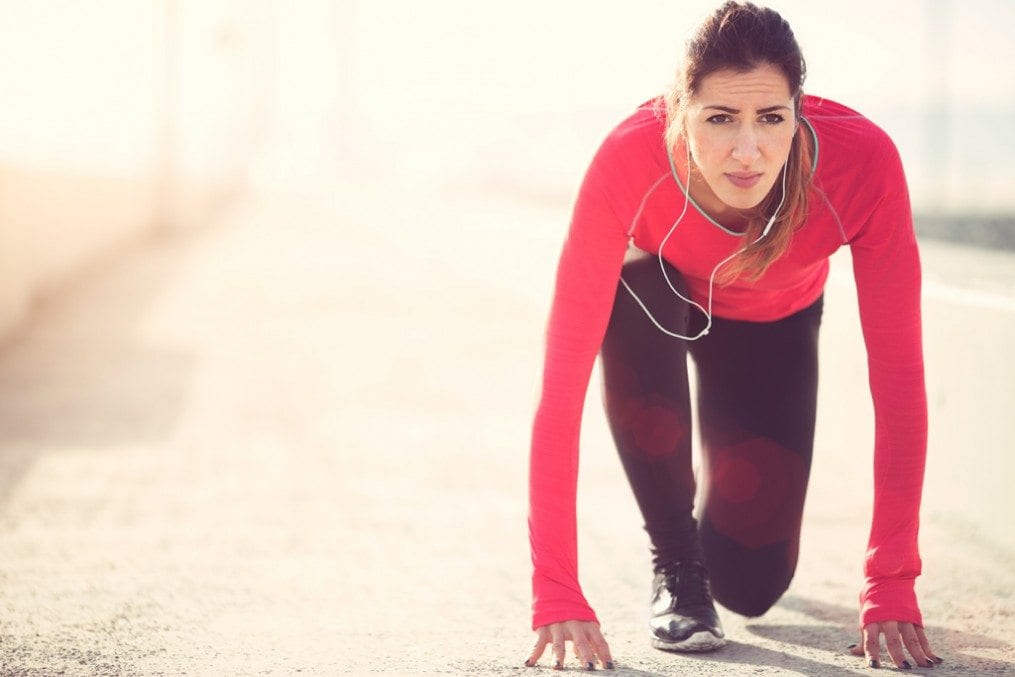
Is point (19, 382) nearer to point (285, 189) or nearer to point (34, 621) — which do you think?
point (34, 621)

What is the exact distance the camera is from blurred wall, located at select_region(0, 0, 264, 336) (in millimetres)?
7262

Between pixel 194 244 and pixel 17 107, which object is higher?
pixel 17 107

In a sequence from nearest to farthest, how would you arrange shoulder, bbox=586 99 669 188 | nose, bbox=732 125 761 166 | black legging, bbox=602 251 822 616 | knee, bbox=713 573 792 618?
nose, bbox=732 125 761 166
shoulder, bbox=586 99 669 188
black legging, bbox=602 251 822 616
knee, bbox=713 573 792 618

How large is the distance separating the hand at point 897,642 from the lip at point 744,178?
34.6 inches

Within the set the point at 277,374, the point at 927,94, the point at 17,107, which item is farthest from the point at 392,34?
the point at 277,374

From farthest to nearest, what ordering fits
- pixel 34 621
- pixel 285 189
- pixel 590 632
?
pixel 285 189
pixel 34 621
pixel 590 632

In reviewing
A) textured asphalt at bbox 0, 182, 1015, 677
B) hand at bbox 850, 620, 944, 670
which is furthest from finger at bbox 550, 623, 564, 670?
hand at bbox 850, 620, 944, 670

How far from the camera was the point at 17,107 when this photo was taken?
25.2 ft

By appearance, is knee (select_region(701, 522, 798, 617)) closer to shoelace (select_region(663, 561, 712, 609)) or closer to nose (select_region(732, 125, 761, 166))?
shoelace (select_region(663, 561, 712, 609))

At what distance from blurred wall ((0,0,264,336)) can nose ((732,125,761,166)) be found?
5.07 m

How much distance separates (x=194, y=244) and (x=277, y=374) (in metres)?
8.15

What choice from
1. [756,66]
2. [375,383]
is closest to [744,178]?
[756,66]

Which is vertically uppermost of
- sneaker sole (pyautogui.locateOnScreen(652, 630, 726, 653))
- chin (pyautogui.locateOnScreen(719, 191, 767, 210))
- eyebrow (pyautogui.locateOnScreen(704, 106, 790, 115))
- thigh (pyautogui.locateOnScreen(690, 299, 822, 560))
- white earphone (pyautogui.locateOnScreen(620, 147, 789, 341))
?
eyebrow (pyautogui.locateOnScreen(704, 106, 790, 115))

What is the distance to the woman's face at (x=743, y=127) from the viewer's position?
2277mm
